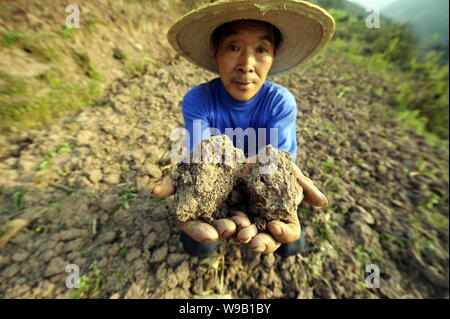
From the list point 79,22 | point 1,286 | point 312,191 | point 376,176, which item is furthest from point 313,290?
point 79,22

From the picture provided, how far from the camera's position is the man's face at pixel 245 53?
54.4 inches

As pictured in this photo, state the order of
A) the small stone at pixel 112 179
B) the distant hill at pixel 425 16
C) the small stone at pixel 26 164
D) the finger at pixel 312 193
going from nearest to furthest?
the finger at pixel 312 193 < the small stone at pixel 26 164 < the small stone at pixel 112 179 < the distant hill at pixel 425 16

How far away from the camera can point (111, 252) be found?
61.4 inches

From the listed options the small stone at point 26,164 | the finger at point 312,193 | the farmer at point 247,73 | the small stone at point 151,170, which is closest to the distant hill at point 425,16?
the farmer at point 247,73

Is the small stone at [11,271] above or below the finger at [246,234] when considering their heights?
below

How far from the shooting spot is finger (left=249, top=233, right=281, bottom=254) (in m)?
1.00

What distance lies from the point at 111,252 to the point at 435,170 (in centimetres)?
365

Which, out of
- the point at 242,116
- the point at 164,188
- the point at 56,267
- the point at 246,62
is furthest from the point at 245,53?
the point at 56,267

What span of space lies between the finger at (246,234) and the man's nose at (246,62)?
3.28ft

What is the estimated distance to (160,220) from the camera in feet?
5.90

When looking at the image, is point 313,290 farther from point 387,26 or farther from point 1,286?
point 387,26

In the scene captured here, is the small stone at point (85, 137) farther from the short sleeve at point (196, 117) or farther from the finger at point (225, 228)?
the finger at point (225, 228)

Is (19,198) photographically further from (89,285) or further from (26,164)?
(89,285)

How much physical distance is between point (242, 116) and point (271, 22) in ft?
2.18
